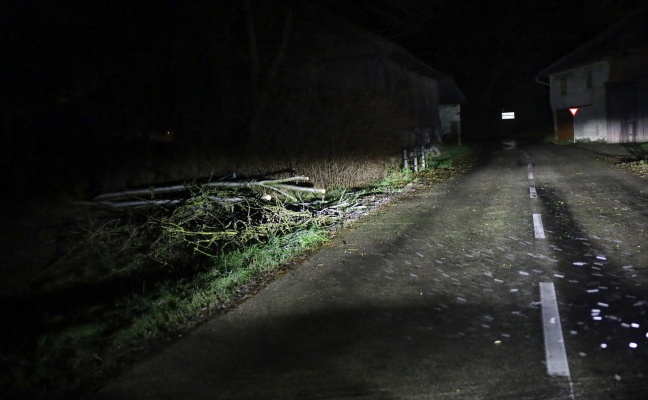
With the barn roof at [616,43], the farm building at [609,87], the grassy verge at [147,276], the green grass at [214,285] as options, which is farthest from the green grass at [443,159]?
the green grass at [214,285]

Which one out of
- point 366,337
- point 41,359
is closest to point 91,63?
point 41,359

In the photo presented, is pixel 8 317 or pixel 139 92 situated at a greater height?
pixel 139 92

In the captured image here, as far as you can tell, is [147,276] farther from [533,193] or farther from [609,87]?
[609,87]

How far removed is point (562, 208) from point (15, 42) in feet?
49.5

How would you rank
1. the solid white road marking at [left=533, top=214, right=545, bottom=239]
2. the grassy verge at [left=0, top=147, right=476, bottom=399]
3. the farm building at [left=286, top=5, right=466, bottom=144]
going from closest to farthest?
the grassy verge at [left=0, top=147, right=476, bottom=399], the solid white road marking at [left=533, top=214, right=545, bottom=239], the farm building at [left=286, top=5, right=466, bottom=144]

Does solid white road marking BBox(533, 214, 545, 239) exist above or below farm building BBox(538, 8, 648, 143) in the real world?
below

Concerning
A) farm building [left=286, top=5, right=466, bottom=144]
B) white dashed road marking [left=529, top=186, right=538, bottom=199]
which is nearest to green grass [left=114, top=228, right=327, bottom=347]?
white dashed road marking [left=529, top=186, right=538, bottom=199]

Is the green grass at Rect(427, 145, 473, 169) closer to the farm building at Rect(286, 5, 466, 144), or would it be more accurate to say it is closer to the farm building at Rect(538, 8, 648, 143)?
the farm building at Rect(286, 5, 466, 144)

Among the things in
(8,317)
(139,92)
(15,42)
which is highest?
(15,42)

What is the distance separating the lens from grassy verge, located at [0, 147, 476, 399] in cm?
492

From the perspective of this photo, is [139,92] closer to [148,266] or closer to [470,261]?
[148,266]

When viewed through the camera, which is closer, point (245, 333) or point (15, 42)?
point (245, 333)

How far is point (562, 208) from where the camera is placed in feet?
35.3

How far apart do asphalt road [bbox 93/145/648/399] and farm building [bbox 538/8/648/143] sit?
23.1m
